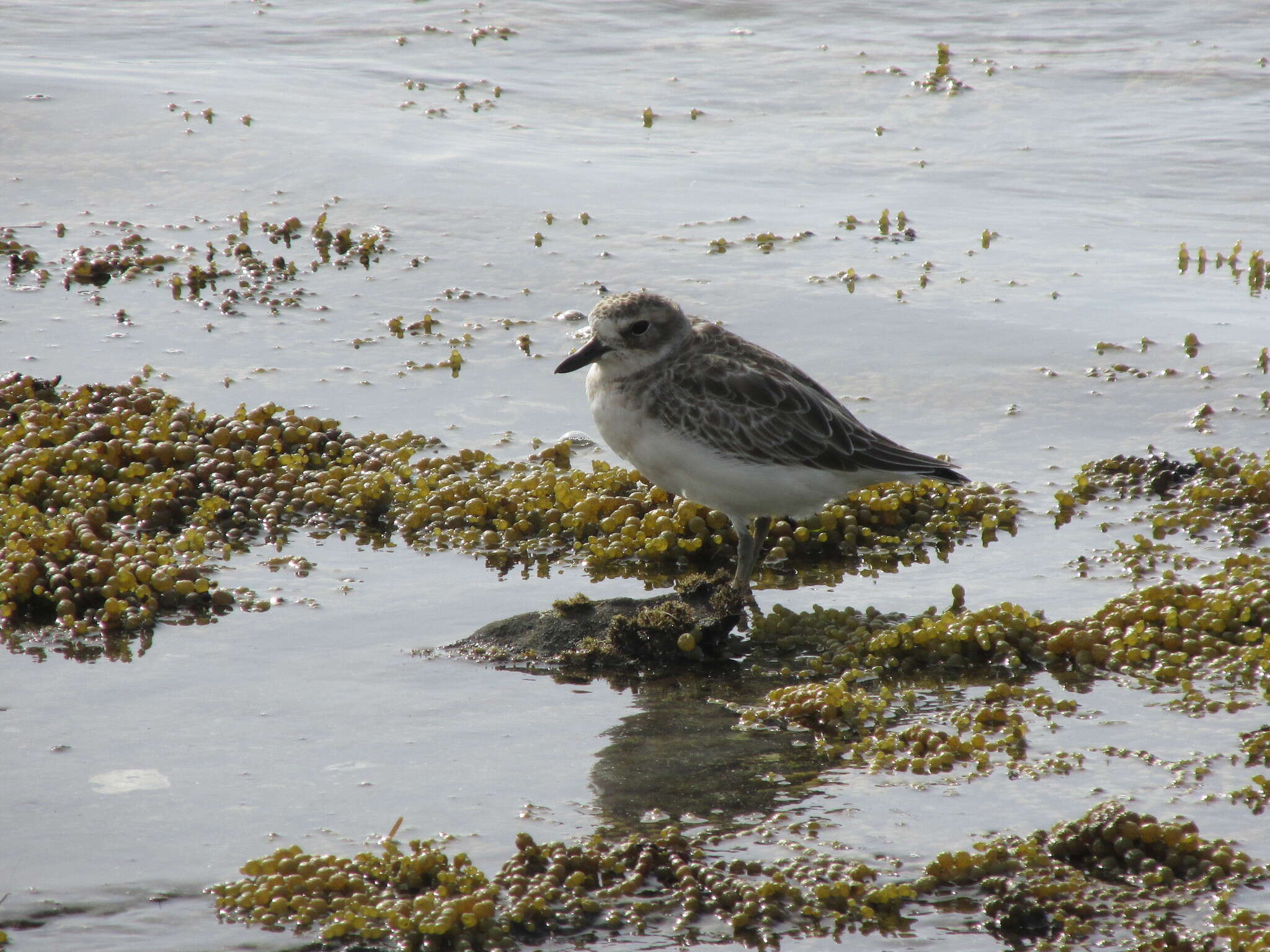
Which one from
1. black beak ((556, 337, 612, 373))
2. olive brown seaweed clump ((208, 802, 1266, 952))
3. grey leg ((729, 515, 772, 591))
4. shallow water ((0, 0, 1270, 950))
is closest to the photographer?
olive brown seaweed clump ((208, 802, 1266, 952))

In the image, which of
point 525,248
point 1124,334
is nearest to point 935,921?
point 1124,334

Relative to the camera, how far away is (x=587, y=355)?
8.73 m

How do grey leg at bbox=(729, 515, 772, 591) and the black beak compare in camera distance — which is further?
the black beak

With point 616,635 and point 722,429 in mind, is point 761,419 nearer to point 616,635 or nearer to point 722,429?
point 722,429

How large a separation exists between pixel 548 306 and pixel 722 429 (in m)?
5.69

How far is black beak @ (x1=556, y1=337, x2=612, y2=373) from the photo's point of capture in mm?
8719

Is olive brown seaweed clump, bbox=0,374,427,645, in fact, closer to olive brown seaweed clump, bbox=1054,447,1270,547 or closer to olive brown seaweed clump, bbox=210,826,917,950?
olive brown seaweed clump, bbox=210,826,917,950

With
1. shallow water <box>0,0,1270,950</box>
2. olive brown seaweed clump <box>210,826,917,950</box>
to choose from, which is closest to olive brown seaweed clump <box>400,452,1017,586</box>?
shallow water <box>0,0,1270,950</box>

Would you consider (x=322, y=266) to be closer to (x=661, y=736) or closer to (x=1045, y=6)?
(x=661, y=736)

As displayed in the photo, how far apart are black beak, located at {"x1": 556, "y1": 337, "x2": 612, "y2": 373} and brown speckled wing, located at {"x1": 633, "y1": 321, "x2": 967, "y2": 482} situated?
1.13ft

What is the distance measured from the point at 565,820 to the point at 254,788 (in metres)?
1.44

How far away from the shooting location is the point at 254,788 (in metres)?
6.37

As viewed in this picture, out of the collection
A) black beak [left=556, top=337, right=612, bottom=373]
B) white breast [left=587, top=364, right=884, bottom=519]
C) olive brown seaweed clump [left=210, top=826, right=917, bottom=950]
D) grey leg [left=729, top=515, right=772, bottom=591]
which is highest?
black beak [left=556, top=337, right=612, bottom=373]

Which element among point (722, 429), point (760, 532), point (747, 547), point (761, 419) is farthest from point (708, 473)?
point (760, 532)
